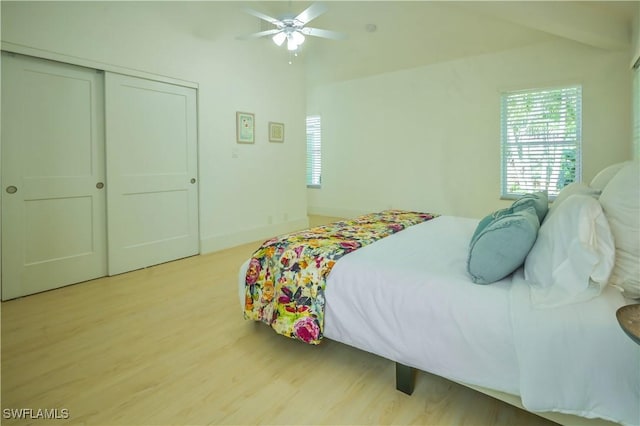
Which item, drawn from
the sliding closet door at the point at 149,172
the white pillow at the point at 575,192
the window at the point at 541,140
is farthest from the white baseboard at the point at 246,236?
the white pillow at the point at 575,192

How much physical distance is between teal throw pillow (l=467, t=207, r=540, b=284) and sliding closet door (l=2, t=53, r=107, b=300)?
3.17 metres

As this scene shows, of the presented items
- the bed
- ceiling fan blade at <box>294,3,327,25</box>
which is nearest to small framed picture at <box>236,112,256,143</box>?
ceiling fan blade at <box>294,3,327,25</box>

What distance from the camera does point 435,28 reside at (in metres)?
4.39

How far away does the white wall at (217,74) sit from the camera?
2855 millimetres

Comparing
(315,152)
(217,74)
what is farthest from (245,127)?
(315,152)

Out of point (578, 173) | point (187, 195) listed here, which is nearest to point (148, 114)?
point (187, 195)

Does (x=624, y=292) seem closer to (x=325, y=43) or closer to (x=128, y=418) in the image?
(x=128, y=418)

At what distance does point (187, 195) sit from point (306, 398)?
2.90 m

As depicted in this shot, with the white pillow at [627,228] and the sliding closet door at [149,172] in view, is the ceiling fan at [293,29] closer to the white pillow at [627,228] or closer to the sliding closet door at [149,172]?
the sliding closet door at [149,172]

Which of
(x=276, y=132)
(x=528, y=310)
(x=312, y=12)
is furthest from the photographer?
(x=276, y=132)

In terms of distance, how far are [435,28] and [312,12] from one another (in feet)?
7.63

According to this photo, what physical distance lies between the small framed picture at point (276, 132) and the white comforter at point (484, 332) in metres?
3.22

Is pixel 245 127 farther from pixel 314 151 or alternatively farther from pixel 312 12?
pixel 314 151

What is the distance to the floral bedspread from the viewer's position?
5.83ft
